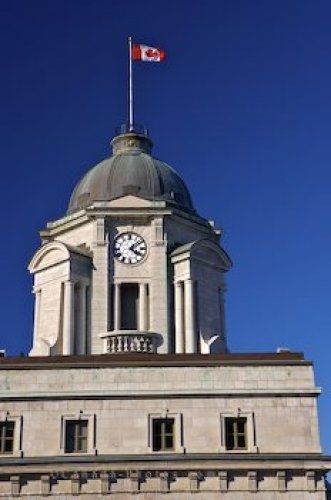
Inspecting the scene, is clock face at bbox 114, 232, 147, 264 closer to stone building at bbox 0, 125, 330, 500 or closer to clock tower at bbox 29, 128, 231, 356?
clock tower at bbox 29, 128, 231, 356

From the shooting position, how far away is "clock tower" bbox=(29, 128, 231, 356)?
47656 millimetres

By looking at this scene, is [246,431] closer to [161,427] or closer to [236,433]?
[236,433]

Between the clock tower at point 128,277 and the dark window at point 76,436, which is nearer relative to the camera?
the dark window at point 76,436

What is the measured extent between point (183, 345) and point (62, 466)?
13415mm

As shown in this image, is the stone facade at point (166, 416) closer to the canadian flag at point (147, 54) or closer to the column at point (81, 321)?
the column at point (81, 321)

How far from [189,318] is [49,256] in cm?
832

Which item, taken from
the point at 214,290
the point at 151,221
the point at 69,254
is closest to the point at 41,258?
the point at 69,254

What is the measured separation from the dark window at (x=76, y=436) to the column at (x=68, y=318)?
10.1m

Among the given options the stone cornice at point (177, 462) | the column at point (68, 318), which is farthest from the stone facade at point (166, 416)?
the column at point (68, 318)

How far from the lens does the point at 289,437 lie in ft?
119

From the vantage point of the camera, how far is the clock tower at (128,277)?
1876 inches

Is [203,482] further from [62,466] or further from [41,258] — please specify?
[41,258]

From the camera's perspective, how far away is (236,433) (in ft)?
120

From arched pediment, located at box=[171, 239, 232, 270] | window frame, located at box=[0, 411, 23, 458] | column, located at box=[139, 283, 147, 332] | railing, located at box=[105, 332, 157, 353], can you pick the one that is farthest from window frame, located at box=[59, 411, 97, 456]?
arched pediment, located at box=[171, 239, 232, 270]
